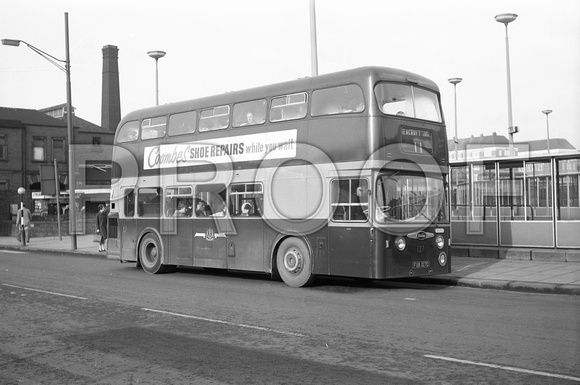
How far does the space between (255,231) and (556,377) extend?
371 inches

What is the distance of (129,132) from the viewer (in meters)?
18.8

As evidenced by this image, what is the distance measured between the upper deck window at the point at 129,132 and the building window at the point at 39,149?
4369 cm

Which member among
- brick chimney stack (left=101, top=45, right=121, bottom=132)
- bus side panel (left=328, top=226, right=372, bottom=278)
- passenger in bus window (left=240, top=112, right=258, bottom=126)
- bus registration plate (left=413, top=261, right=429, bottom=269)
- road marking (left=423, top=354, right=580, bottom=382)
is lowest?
road marking (left=423, top=354, right=580, bottom=382)

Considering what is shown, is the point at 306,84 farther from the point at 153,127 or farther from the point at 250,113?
the point at 153,127

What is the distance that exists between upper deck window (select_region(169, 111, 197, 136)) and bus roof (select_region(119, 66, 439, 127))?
15 cm

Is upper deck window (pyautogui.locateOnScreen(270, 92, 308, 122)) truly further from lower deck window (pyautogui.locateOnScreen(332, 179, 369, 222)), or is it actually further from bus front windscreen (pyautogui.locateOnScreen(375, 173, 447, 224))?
bus front windscreen (pyautogui.locateOnScreen(375, 173, 447, 224))

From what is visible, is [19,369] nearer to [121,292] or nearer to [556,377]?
[556,377]

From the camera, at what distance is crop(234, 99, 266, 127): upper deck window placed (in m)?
15.1

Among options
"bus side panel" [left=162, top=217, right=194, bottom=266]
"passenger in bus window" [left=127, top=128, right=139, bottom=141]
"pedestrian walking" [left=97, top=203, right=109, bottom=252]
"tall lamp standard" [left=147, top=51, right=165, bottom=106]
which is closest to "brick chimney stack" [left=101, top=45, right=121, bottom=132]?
"tall lamp standard" [left=147, top=51, right=165, bottom=106]

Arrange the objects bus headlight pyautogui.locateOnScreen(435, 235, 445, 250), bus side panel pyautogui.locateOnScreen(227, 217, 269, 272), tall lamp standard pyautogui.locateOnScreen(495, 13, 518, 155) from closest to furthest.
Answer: bus headlight pyautogui.locateOnScreen(435, 235, 445, 250) → bus side panel pyautogui.locateOnScreen(227, 217, 269, 272) → tall lamp standard pyautogui.locateOnScreen(495, 13, 518, 155)

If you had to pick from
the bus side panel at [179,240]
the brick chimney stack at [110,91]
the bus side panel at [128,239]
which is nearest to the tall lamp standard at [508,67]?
the bus side panel at [179,240]

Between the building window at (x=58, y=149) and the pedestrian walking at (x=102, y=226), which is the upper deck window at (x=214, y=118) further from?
the building window at (x=58, y=149)

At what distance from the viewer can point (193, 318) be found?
33.2 ft

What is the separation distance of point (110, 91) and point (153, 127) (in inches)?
1980
